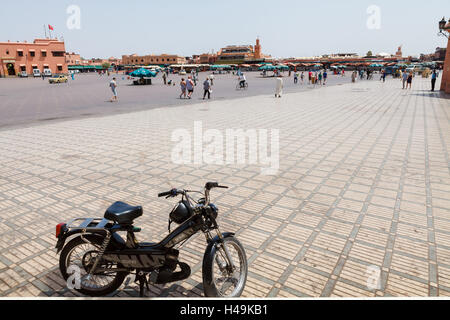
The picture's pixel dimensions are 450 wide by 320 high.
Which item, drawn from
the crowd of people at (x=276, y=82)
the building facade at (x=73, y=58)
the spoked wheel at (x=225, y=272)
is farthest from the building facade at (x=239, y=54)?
the spoked wheel at (x=225, y=272)

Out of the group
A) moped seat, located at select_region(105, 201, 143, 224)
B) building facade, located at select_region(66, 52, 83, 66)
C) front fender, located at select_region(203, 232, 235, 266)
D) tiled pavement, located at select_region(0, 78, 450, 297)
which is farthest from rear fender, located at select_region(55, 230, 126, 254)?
building facade, located at select_region(66, 52, 83, 66)

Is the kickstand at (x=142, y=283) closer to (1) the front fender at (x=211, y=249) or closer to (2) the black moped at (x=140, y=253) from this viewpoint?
(2) the black moped at (x=140, y=253)

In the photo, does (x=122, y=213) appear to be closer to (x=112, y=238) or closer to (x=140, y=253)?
(x=112, y=238)

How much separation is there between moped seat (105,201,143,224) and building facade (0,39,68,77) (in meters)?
71.6

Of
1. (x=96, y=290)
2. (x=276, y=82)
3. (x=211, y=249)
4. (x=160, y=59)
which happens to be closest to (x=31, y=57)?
(x=276, y=82)

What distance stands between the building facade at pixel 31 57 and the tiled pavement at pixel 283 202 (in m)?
63.3

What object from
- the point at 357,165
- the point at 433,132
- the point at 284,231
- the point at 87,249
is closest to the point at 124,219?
the point at 87,249

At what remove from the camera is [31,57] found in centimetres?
6206

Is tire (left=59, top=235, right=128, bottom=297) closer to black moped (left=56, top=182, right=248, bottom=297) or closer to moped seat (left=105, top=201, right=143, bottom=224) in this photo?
black moped (left=56, top=182, right=248, bottom=297)

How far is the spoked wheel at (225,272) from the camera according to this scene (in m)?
2.68

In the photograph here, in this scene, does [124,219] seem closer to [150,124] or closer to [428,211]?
[428,211]

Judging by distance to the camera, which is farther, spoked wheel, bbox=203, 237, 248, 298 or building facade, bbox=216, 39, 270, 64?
building facade, bbox=216, 39, 270, 64

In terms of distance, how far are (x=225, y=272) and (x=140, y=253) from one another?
0.81 meters

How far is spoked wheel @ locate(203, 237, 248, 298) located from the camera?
8.79 ft
